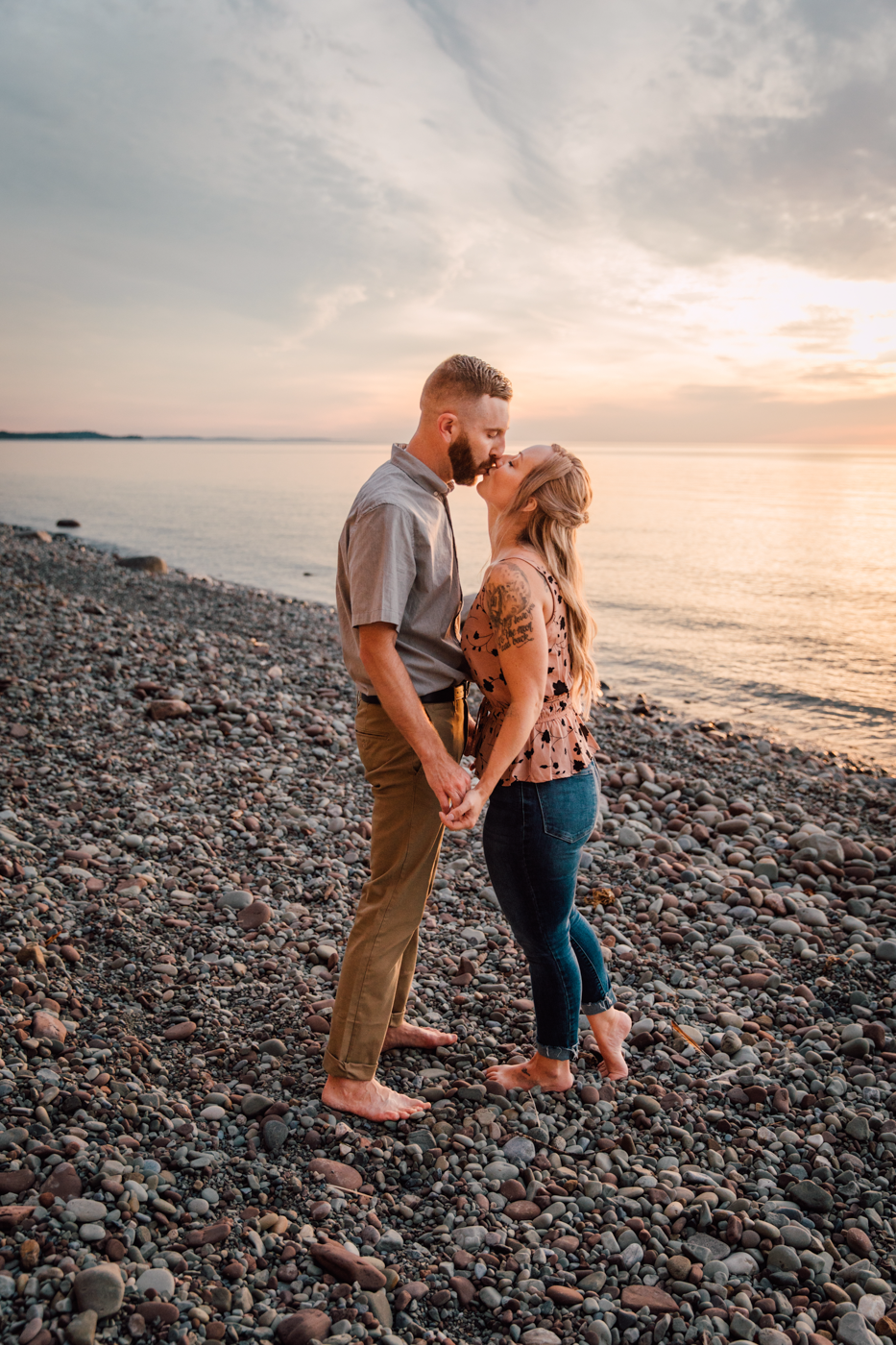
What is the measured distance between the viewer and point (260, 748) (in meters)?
7.96

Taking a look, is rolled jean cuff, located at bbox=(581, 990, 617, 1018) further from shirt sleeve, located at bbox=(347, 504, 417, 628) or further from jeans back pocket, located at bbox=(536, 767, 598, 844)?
shirt sleeve, located at bbox=(347, 504, 417, 628)

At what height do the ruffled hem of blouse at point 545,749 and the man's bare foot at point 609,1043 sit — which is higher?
the ruffled hem of blouse at point 545,749

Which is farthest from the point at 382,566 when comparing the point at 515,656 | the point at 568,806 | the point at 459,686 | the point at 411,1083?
the point at 411,1083

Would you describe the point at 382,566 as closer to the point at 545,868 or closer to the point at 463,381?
the point at 463,381

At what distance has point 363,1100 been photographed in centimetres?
373

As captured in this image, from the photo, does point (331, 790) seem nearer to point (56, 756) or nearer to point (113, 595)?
point (56, 756)

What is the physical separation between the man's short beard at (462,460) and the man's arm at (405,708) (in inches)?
30.0

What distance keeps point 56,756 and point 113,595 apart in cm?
1014

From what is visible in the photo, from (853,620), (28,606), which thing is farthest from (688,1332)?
(853,620)

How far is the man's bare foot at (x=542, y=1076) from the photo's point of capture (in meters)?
3.98

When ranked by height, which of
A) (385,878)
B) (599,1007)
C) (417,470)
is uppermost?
(417,470)

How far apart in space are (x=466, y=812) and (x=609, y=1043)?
1.79 metres

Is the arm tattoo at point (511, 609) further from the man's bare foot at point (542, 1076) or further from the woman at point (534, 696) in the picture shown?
the man's bare foot at point (542, 1076)

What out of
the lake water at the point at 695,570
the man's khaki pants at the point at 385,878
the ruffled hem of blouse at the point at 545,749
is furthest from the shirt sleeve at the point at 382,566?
the lake water at the point at 695,570
